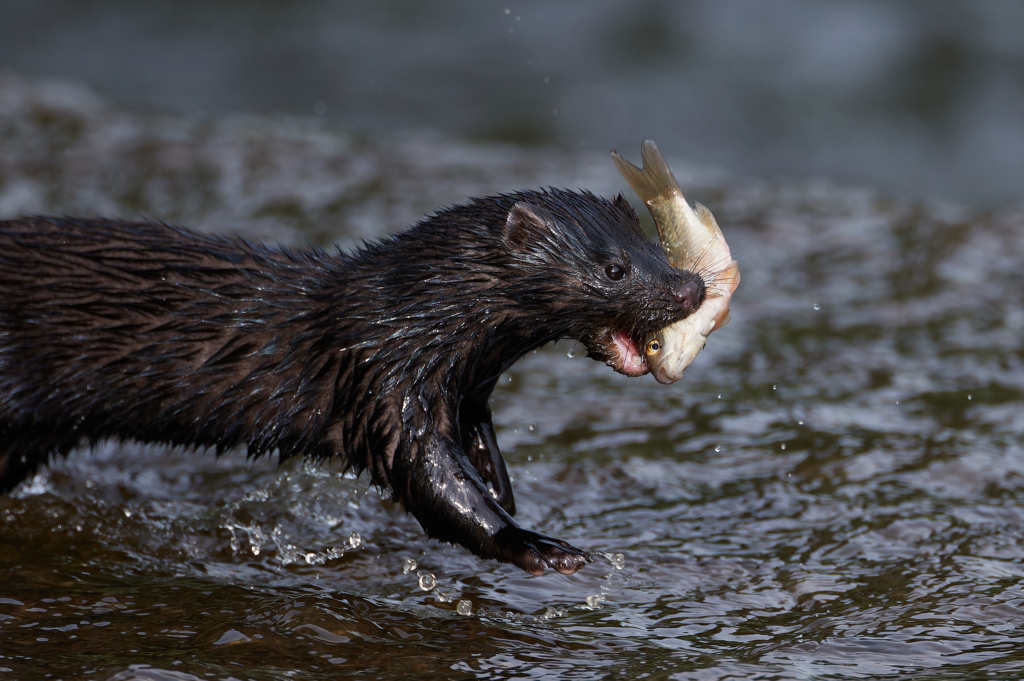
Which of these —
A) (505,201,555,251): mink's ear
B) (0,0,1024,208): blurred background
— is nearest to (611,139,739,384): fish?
(505,201,555,251): mink's ear

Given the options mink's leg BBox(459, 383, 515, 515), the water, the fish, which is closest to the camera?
the water

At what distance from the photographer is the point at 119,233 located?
17.3 feet

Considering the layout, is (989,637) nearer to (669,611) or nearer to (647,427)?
(669,611)

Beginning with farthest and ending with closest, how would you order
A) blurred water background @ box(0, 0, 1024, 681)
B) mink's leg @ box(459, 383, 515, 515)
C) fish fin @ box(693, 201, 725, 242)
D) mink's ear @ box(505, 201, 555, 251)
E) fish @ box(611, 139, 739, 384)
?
mink's leg @ box(459, 383, 515, 515), fish fin @ box(693, 201, 725, 242), fish @ box(611, 139, 739, 384), mink's ear @ box(505, 201, 555, 251), blurred water background @ box(0, 0, 1024, 681)

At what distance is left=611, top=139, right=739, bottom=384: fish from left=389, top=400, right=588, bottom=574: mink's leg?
830 millimetres

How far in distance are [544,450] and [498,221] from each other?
2002 millimetres

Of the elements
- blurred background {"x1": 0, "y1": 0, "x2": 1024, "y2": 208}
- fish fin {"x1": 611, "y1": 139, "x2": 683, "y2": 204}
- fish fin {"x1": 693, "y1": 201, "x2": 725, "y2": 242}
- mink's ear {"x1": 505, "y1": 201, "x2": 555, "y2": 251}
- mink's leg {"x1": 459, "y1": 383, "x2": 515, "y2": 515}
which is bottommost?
mink's leg {"x1": 459, "y1": 383, "x2": 515, "y2": 515}

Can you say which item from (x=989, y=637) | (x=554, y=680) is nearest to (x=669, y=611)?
(x=554, y=680)

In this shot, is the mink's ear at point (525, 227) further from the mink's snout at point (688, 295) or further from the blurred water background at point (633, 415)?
the blurred water background at point (633, 415)

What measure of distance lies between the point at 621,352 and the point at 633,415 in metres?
2.10

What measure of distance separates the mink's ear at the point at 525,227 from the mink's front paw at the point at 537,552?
3.59 ft

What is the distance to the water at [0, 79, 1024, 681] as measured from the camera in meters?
4.23

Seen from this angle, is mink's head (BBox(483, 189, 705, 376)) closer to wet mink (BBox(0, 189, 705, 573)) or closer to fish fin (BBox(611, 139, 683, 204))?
wet mink (BBox(0, 189, 705, 573))

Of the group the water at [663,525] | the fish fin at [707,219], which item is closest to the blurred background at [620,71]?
the water at [663,525]
